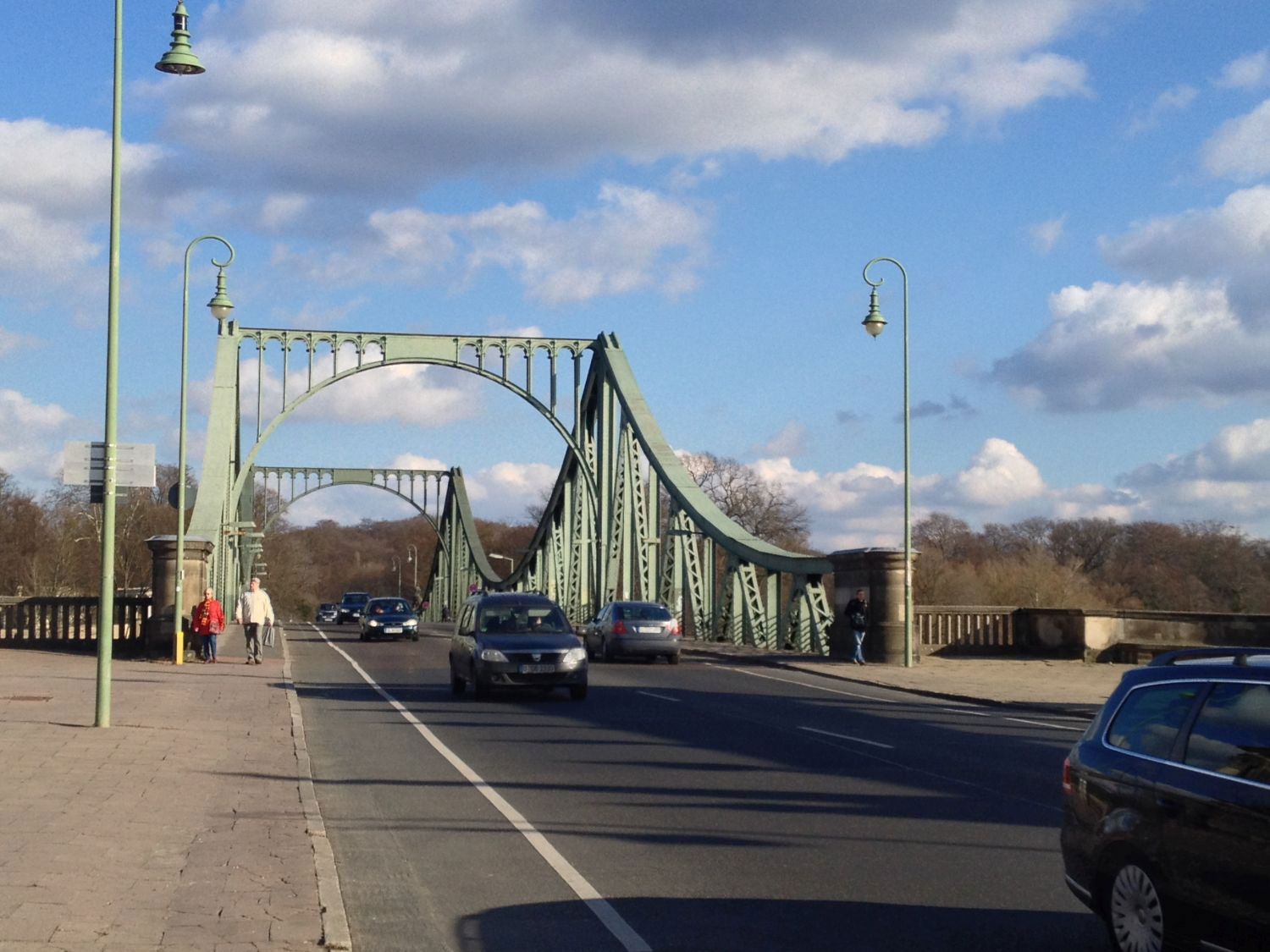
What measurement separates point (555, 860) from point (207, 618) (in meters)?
22.9

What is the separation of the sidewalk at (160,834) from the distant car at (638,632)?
14.4 m

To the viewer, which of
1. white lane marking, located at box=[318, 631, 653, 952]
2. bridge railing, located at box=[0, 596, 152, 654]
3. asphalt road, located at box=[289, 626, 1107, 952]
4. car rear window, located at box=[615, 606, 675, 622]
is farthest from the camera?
bridge railing, located at box=[0, 596, 152, 654]

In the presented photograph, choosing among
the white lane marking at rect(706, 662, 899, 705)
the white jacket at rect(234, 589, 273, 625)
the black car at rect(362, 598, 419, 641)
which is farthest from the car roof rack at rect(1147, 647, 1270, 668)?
the black car at rect(362, 598, 419, 641)

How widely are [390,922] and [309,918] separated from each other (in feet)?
1.49

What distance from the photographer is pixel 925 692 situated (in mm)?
24203

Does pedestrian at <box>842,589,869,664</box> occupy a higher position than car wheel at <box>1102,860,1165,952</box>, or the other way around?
pedestrian at <box>842,589,869,664</box>

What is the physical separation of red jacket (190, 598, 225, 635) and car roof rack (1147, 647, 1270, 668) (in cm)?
2571

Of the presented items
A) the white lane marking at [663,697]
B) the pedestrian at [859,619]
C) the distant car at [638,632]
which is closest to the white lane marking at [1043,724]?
the white lane marking at [663,697]

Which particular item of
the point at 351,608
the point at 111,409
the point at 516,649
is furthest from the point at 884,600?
the point at 351,608

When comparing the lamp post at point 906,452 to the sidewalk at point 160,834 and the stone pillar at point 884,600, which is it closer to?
the stone pillar at point 884,600

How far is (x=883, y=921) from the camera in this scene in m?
7.23

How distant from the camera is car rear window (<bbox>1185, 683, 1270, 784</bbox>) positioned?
5645mm

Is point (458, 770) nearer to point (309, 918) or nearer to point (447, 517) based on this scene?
point (309, 918)

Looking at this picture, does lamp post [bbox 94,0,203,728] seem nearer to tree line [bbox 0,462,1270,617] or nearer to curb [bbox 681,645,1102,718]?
curb [bbox 681,645,1102,718]
